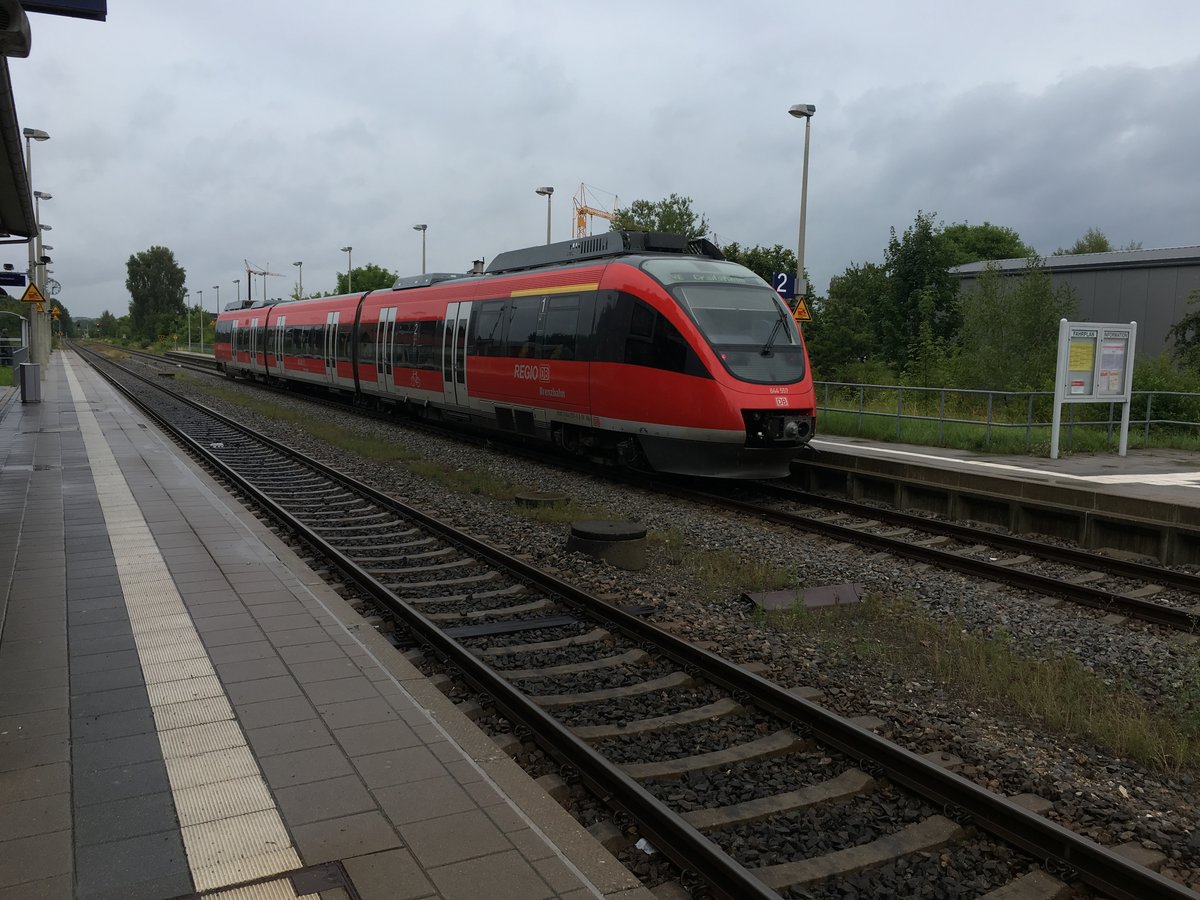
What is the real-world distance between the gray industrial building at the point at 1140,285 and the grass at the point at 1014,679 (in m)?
27.6

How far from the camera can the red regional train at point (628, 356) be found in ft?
37.6

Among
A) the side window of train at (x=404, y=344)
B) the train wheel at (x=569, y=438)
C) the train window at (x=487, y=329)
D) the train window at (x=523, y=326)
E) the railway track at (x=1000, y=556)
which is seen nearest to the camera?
the railway track at (x=1000, y=556)

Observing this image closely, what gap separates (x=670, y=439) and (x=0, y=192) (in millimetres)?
9016

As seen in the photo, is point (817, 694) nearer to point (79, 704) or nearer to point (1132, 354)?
point (79, 704)

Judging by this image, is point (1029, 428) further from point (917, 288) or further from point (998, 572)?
point (917, 288)

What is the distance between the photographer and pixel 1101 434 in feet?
53.4

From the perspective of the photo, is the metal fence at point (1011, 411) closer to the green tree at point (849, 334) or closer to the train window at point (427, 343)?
the green tree at point (849, 334)

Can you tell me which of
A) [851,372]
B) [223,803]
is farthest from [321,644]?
[851,372]

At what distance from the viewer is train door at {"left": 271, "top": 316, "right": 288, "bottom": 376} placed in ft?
104

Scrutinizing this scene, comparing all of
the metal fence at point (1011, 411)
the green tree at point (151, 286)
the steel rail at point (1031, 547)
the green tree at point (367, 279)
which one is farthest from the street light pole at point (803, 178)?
the green tree at point (151, 286)

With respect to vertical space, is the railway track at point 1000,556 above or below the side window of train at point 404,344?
below

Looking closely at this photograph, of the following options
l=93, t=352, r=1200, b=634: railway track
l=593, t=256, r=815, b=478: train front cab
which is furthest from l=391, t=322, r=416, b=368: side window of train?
l=93, t=352, r=1200, b=634: railway track

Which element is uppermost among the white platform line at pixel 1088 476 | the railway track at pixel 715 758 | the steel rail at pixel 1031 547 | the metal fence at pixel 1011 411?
the metal fence at pixel 1011 411

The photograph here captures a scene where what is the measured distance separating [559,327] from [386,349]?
29.3 ft
